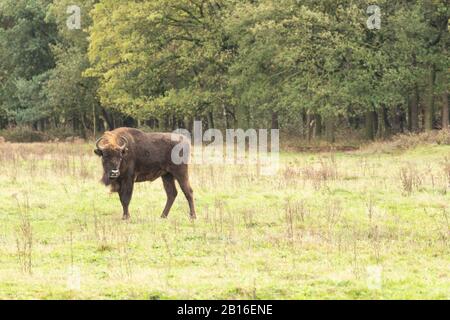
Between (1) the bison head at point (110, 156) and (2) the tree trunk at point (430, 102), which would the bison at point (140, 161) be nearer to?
(1) the bison head at point (110, 156)

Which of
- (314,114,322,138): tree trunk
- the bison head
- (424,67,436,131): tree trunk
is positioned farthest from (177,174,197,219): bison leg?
(314,114,322,138): tree trunk

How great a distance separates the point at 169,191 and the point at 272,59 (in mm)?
24825

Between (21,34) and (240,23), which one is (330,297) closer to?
(240,23)

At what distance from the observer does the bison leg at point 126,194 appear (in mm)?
16094

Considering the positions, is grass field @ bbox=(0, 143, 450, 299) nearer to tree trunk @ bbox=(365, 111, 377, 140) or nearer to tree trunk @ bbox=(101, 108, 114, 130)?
tree trunk @ bbox=(365, 111, 377, 140)

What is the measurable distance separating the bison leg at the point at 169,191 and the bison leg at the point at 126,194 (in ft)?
2.65

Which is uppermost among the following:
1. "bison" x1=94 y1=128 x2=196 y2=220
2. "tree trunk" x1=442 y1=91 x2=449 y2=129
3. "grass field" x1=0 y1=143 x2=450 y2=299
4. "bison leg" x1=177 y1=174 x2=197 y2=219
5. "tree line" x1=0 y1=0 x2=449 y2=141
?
"tree line" x1=0 y1=0 x2=449 y2=141

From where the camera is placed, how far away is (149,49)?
44281 millimetres

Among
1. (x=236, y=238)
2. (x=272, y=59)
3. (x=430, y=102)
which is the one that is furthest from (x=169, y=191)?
(x=430, y=102)

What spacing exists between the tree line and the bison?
22146 millimetres

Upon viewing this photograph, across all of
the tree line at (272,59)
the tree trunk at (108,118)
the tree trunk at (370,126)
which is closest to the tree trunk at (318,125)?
the tree line at (272,59)

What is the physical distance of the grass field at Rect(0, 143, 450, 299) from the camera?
31.1 feet

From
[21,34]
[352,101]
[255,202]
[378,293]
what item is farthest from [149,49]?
[378,293]

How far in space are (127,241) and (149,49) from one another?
3245 cm
